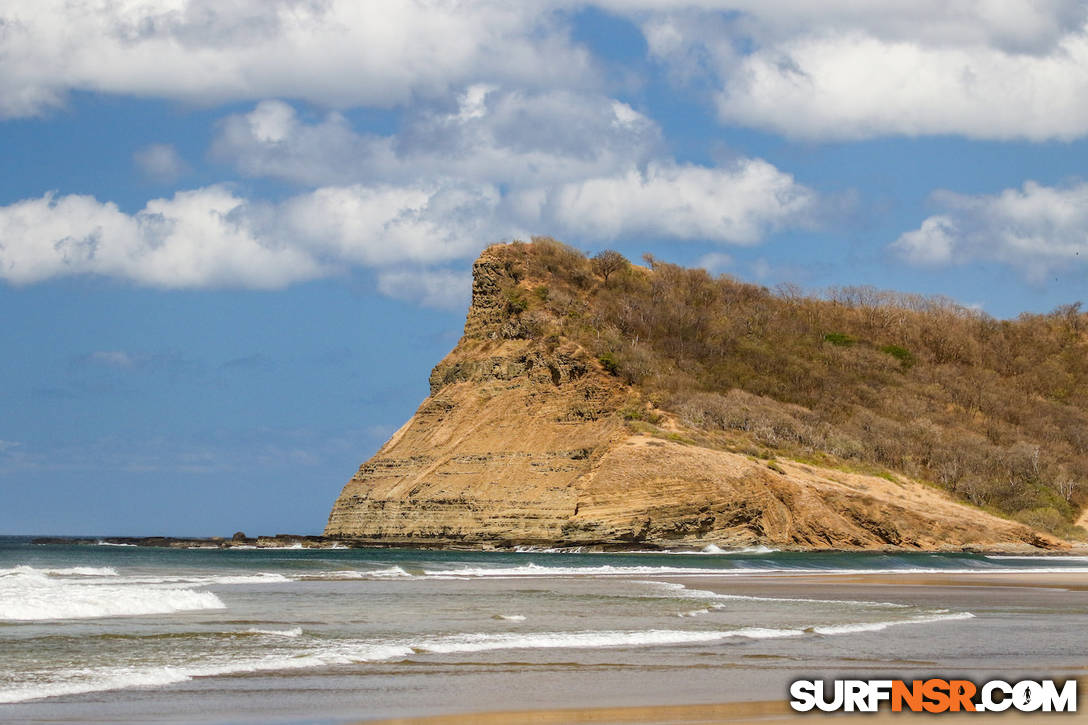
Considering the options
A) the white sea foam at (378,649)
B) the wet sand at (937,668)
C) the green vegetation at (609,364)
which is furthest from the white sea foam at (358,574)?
the green vegetation at (609,364)

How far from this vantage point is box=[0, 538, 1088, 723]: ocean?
15945 mm

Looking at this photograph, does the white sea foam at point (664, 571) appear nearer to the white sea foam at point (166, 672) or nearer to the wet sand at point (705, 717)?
the white sea foam at point (166, 672)

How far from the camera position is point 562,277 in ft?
360

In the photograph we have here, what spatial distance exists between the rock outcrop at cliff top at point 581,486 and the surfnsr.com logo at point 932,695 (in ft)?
197

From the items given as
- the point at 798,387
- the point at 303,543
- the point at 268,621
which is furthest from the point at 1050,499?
the point at 268,621

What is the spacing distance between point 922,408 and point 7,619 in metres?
93.0

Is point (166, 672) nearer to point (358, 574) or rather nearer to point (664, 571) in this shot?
point (358, 574)

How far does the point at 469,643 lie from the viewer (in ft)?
72.1

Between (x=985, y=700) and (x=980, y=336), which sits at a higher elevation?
(x=980, y=336)

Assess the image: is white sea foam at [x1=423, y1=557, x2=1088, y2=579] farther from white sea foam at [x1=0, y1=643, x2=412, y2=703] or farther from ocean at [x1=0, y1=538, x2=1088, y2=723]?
white sea foam at [x1=0, y1=643, x2=412, y2=703]

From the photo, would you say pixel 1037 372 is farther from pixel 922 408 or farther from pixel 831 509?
pixel 831 509

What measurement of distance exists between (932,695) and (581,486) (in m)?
Answer: 64.1

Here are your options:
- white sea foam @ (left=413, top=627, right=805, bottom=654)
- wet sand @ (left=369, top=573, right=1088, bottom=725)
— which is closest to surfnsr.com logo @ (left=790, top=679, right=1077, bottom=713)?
wet sand @ (left=369, top=573, right=1088, bottom=725)

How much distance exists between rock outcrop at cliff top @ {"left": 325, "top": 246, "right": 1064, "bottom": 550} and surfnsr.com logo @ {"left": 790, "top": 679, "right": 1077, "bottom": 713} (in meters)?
60.1
